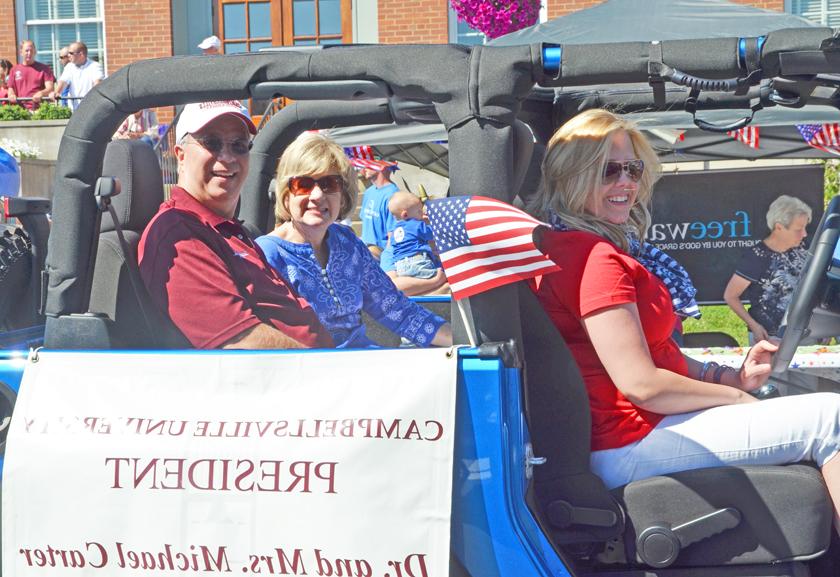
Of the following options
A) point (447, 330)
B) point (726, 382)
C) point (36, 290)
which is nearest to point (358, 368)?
point (726, 382)

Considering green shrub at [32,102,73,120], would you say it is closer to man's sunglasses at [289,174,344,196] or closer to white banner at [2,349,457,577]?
man's sunglasses at [289,174,344,196]

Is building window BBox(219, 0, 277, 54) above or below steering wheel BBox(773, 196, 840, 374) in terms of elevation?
above

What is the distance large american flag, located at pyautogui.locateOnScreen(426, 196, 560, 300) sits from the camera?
226 cm

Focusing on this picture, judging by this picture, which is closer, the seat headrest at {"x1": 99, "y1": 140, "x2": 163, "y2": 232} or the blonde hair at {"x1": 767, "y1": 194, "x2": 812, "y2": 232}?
the seat headrest at {"x1": 99, "y1": 140, "x2": 163, "y2": 232}

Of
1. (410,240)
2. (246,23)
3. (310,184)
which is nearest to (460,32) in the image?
(246,23)

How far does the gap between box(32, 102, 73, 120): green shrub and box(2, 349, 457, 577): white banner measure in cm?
1265

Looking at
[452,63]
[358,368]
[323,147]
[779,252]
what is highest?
[452,63]

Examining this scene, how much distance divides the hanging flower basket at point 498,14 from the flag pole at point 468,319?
27.6ft

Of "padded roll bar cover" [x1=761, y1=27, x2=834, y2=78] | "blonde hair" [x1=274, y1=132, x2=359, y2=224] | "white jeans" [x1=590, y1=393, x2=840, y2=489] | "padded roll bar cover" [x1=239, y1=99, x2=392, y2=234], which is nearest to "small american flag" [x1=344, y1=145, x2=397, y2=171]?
"padded roll bar cover" [x1=239, y1=99, x2=392, y2=234]

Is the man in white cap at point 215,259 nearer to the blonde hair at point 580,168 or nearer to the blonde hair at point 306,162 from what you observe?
the blonde hair at point 306,162

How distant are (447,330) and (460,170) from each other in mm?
1610

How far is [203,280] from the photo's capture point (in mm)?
2799

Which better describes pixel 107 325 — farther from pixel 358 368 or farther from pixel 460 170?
pixel 460 170

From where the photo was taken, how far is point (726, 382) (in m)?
3.13
